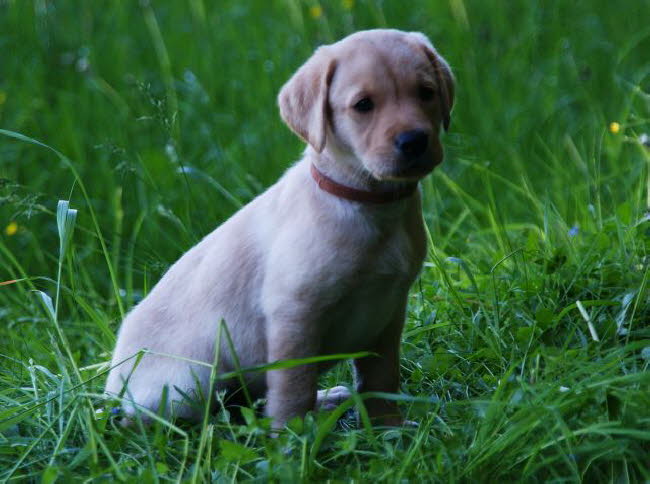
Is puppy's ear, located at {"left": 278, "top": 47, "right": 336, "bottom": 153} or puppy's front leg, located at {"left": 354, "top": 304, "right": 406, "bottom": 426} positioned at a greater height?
puppy's ear, located at {"left": 278, "top": 47, "right": 336, "bottom": 153}

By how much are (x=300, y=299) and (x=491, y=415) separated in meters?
0.64

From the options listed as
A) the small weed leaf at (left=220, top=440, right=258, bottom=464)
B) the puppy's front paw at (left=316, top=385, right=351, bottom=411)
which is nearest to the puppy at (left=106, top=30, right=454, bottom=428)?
the puppy's front paw at (left=316, top=385, right=351, bottom=411)

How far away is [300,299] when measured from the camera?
2855mm

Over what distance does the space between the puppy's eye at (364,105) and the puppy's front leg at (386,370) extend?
27.4 inches

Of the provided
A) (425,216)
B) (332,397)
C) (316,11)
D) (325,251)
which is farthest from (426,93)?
(316,11)

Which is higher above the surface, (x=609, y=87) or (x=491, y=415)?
(x=491, y=415)

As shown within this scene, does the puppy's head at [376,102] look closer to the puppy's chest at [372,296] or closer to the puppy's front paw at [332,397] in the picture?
the puppy's chest at [372,296]

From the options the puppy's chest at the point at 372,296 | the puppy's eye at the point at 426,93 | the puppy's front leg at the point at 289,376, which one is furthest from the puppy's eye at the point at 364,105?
the puppy's front leg at the point at 289,376

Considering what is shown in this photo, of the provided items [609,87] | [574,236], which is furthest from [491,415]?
[609,87]

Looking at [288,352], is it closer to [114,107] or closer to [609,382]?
[609,382]

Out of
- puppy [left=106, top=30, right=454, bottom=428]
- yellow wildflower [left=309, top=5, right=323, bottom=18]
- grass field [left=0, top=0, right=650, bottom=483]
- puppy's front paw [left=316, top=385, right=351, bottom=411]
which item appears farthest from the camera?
yellow wildflower [left=309, top=5, right=323, bottom=18]

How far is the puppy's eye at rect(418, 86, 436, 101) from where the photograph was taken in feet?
9.28

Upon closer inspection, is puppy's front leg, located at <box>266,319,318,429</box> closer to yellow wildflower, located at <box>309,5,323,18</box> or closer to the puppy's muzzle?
the puppy's muzzle

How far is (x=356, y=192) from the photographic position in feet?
9.43
